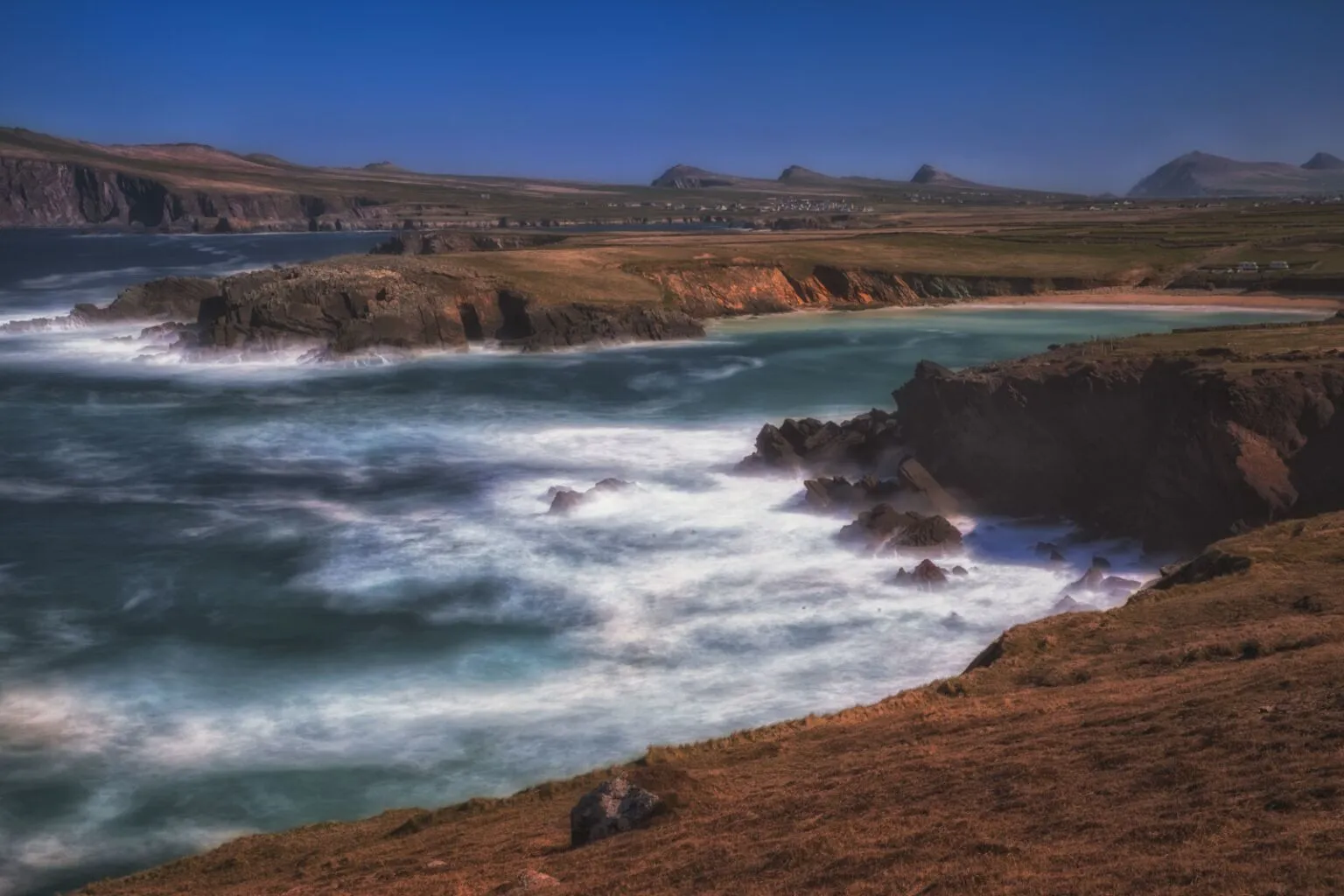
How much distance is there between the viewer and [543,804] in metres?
15.5

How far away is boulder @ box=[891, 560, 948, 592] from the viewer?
89.7 ft

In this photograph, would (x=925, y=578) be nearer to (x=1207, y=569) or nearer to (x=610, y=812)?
(x=1207, y=569)

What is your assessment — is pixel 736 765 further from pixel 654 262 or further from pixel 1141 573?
pixel 654 262

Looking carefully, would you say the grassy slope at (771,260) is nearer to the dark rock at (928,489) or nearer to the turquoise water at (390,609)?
the turquoise water at (390,609)

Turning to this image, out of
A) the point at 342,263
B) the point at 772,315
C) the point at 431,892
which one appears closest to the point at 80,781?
the point at 431,892

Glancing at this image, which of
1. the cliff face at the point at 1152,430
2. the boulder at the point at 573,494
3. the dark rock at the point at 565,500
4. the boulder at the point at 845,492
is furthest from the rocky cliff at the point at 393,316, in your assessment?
the boulder at the point at 845,492

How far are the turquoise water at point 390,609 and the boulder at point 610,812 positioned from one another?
6549 mm

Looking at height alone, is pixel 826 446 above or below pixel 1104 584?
above

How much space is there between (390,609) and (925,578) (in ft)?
40.3

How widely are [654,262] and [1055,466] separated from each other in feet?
191

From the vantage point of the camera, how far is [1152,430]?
3064 centimetres

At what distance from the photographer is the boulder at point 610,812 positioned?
1276 cm

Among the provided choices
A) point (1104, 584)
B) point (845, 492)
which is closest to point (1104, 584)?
point (1104, 584)

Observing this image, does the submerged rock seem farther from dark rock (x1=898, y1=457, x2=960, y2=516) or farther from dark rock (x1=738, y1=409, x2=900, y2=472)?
dark rock (x1=738, y1=409, x2=900, y2=472)
